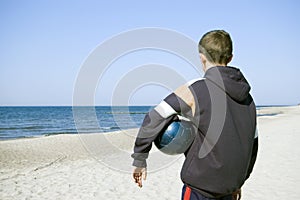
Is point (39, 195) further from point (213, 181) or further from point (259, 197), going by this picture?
point (213, 181)

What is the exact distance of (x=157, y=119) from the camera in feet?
6.97

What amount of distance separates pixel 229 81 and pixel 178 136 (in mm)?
509

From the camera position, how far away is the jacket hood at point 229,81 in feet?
6.86

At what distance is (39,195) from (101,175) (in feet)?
6.38

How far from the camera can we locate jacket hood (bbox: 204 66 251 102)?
2092mm

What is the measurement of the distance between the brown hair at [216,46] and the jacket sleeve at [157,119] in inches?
14.7

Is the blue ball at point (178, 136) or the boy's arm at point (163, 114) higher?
the boy's arm at point (163, 114)

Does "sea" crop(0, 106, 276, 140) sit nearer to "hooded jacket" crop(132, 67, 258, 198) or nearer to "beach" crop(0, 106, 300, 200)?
"beach" crop(0, 106, 300, 200)

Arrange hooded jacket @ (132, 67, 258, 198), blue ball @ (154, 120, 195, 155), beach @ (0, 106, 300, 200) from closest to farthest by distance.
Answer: hooded jacket @ (132, 67, 258, 198)
blue ball @ (154, 120, 195, 155)
beach @ (0, 106, 300, 200)

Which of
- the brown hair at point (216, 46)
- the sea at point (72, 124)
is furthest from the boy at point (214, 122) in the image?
the sea at point (72, 124)

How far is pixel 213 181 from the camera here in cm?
209

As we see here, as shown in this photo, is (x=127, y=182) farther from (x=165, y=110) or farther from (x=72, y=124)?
(x=72, y=124)

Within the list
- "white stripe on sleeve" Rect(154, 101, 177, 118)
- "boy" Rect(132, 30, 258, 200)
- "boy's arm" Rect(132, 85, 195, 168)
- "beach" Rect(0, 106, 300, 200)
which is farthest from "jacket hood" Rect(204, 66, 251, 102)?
"beach" Rect(0, 106, 300, 200)

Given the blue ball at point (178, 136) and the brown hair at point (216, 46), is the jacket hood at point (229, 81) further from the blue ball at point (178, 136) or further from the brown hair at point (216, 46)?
the blue ball at point (178, 136)
